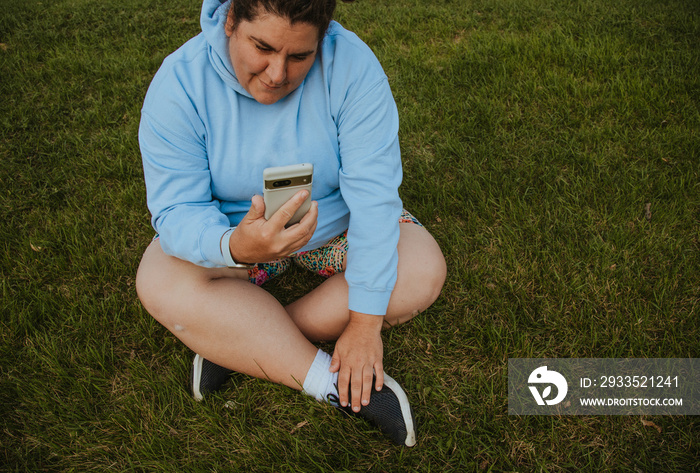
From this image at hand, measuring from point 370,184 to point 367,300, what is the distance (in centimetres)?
41

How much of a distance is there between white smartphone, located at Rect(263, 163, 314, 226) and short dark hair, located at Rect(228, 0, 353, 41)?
15.7 inches

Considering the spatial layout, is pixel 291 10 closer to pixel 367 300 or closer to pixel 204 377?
pixel 367 300

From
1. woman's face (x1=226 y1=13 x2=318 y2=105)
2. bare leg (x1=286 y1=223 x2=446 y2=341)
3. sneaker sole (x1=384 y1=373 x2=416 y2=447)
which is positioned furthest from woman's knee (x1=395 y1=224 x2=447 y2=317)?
woman's face (x1=226 y1=13 x2=318 y2=105)

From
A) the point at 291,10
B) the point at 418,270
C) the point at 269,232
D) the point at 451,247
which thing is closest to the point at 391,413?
the point at 418,270

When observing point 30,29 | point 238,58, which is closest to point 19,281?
point 238,58

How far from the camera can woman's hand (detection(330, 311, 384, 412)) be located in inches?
68.5

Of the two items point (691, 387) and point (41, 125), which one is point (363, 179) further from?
point (41, 125)

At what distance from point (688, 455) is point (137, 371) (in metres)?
2.01

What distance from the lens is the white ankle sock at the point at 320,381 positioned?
1789mm

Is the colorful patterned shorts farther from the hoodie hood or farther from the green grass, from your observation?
the hoodie hood

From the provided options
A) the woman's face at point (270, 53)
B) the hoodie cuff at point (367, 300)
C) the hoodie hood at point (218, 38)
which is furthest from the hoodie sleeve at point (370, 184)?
the hoodie hood at point (218, 38)

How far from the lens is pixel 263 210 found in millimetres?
1466

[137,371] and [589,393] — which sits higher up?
[589,393]

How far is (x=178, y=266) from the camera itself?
1804 millimetres
